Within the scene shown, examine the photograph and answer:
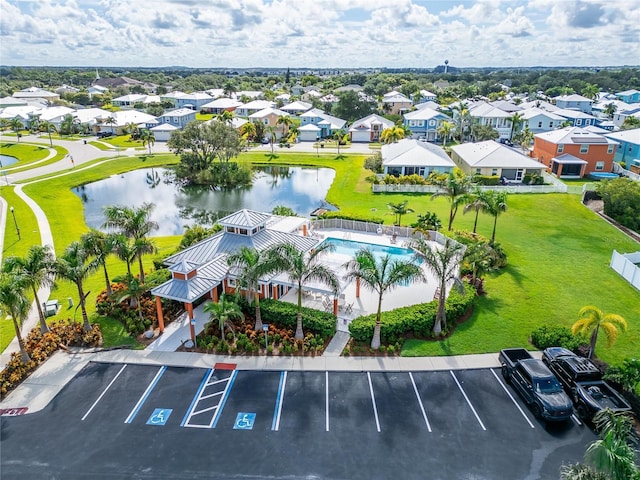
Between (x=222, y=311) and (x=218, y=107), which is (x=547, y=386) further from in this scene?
(x=218, y=107)

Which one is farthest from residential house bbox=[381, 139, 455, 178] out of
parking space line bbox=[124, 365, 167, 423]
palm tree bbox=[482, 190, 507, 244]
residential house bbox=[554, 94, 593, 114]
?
residential house bbox=[554, 94, 593, 114]

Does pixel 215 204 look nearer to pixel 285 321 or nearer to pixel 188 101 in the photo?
pixel 285 321

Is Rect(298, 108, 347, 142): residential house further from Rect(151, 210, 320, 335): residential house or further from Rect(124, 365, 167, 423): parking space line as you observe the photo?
Rect(124, 365, 167, 423): parking space line

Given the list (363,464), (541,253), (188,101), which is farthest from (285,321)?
(188,101)

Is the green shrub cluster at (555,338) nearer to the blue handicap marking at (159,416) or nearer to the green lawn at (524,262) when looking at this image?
the green lawn at (524,262)

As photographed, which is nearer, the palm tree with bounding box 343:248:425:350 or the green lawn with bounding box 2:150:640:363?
the palm tree with bounding box 343:248:425:350
